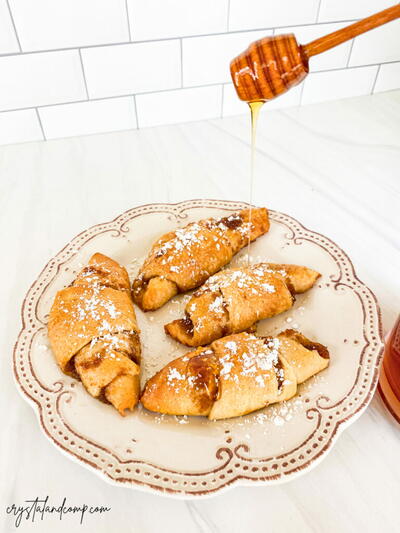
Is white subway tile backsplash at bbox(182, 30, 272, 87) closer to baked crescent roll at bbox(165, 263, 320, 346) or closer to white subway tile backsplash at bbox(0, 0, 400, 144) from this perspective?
white subway tile backsplash at bbox(0, 0, 400, 144)

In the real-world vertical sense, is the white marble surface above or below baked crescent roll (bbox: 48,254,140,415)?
below

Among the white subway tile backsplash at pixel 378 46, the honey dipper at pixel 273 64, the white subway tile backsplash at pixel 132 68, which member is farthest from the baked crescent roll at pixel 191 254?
the white subway tile backsplash at pixel 378 46

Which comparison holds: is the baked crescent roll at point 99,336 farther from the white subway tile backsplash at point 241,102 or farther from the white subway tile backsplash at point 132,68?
the white subway tile backsplash at point 241,102

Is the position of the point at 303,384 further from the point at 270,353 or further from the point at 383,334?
the point at 383,334

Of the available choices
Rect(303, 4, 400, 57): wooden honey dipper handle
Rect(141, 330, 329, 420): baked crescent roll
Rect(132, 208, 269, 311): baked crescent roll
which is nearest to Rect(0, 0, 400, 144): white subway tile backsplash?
Rect(132, 208, 269, 311): baked crescent roll

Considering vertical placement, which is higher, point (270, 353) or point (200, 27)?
point (200, 27)

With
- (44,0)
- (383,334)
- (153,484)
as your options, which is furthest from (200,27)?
(153,484)
